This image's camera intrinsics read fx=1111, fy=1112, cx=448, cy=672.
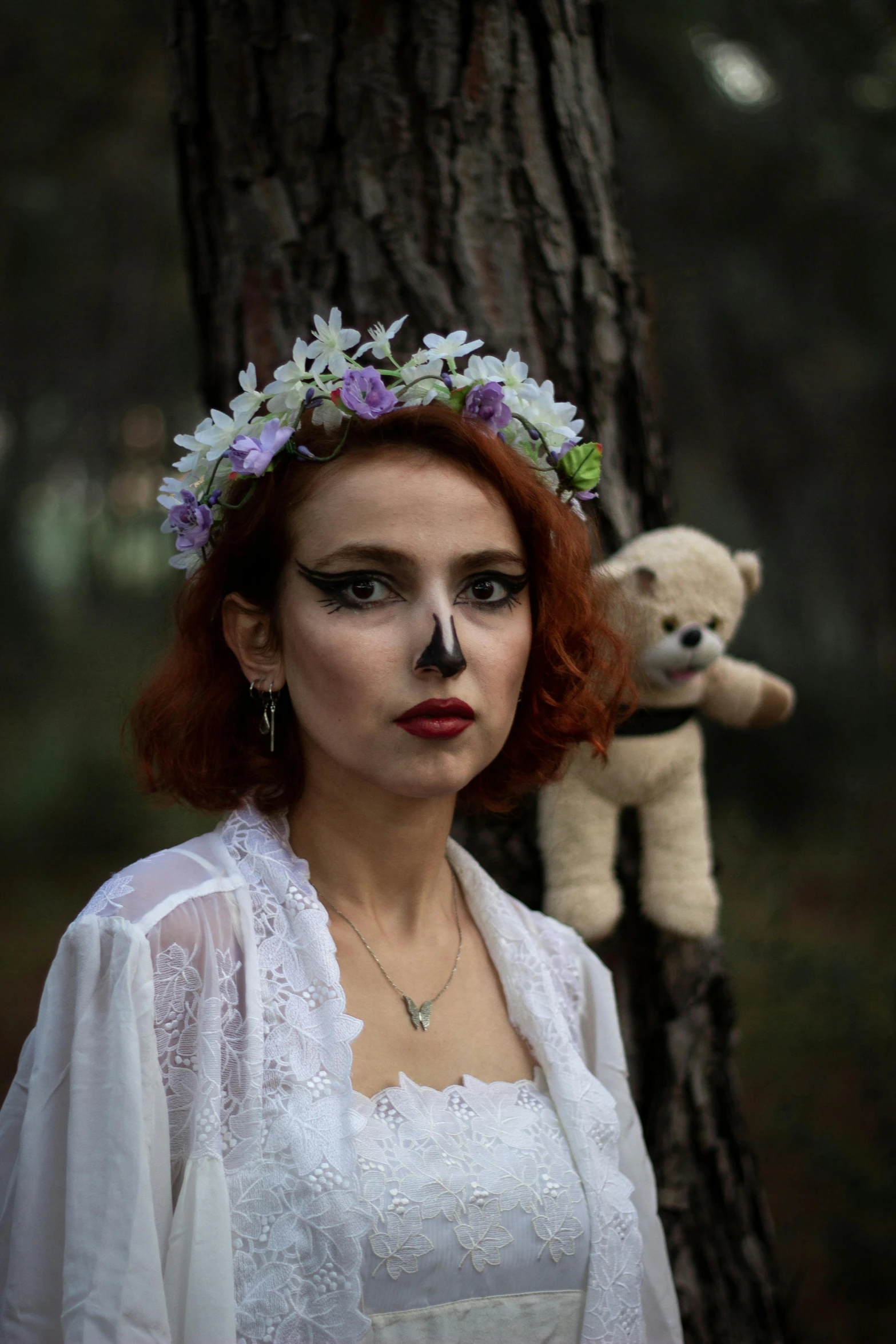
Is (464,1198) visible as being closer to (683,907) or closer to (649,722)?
(683,907)

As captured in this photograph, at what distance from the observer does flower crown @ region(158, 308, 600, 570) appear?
1.62 m

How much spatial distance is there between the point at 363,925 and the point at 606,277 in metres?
1.45

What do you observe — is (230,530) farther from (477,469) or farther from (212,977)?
(212,977)

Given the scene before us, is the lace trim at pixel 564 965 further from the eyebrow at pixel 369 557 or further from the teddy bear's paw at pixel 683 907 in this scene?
the eyebrow at pixel 369 557

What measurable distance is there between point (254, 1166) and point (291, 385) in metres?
1.07

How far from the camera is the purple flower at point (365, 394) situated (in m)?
1.59

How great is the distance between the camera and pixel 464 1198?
4.88ft

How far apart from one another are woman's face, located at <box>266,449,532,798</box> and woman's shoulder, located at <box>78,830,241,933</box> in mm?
226

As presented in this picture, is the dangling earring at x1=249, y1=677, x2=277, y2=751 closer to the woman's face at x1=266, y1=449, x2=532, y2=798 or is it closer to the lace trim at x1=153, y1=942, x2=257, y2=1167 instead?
the woman's face at x1=266, y1=449, x2=532, y2=798

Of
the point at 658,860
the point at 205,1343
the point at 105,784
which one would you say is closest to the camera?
the point at 205,1343

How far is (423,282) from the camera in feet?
7.22

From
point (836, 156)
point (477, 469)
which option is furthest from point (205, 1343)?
point (836, 156)


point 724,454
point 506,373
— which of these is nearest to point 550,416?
point 506,373

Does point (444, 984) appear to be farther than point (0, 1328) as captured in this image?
Yes
